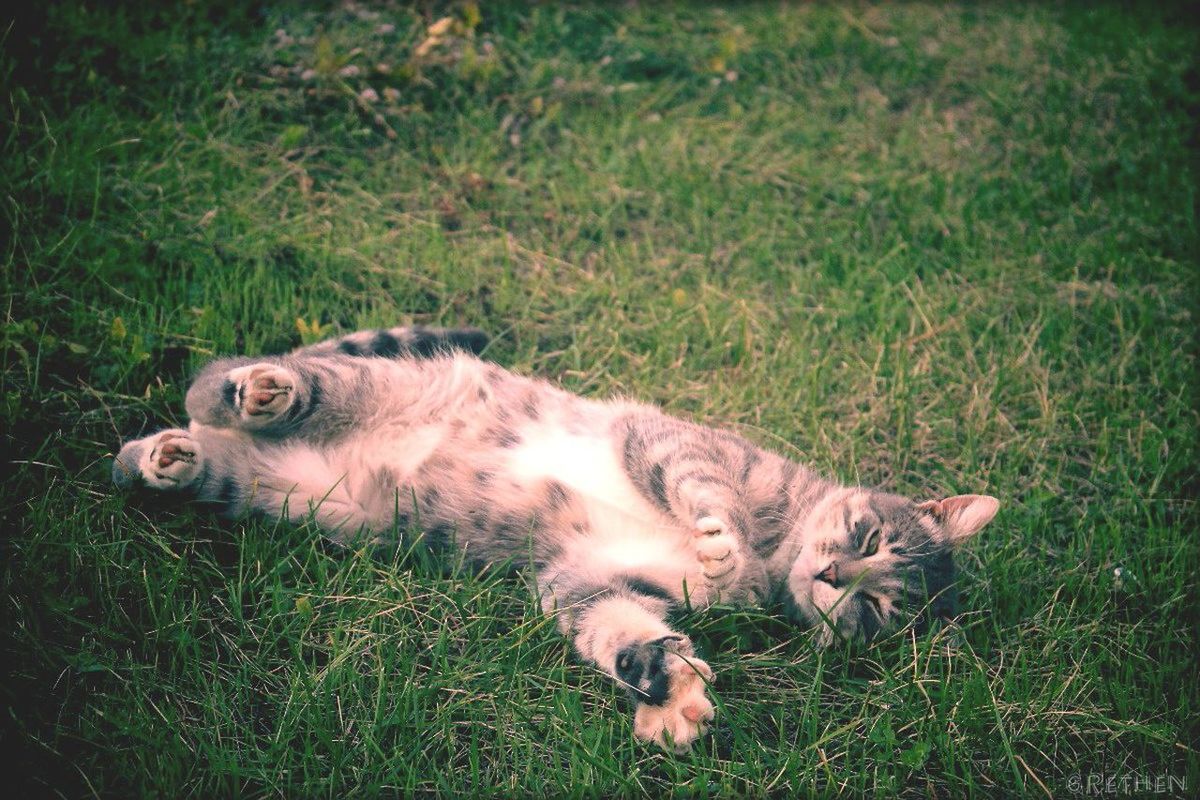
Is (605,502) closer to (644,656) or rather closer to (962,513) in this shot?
(644,656)

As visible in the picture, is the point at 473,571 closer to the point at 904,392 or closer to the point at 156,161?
the point at 904,392

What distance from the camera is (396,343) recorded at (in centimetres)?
349

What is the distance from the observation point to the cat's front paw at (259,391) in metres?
2.93

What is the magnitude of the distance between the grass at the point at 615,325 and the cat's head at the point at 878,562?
124 millimetres

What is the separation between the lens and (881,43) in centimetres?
612

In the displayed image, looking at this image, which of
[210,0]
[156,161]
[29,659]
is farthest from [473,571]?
[210,0]

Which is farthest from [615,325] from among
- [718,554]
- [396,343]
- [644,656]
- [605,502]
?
[644,656]

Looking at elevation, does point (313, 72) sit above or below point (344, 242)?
above

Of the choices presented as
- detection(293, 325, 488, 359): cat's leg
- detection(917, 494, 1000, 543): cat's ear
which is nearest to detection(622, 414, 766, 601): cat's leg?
detection(917, 494, 1000, 543): cat's ear

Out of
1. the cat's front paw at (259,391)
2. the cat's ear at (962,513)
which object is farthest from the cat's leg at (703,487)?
the cat's front paw at (259,391)

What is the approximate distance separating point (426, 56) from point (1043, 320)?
3.56 metres

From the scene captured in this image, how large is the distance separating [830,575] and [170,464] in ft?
7.05

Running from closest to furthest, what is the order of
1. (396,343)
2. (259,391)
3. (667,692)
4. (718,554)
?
(667,692) → (718,554) → (259,391) → (396,343)

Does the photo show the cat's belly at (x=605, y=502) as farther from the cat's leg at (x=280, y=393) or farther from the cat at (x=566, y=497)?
the cat's leg at (x=280, y=393)
